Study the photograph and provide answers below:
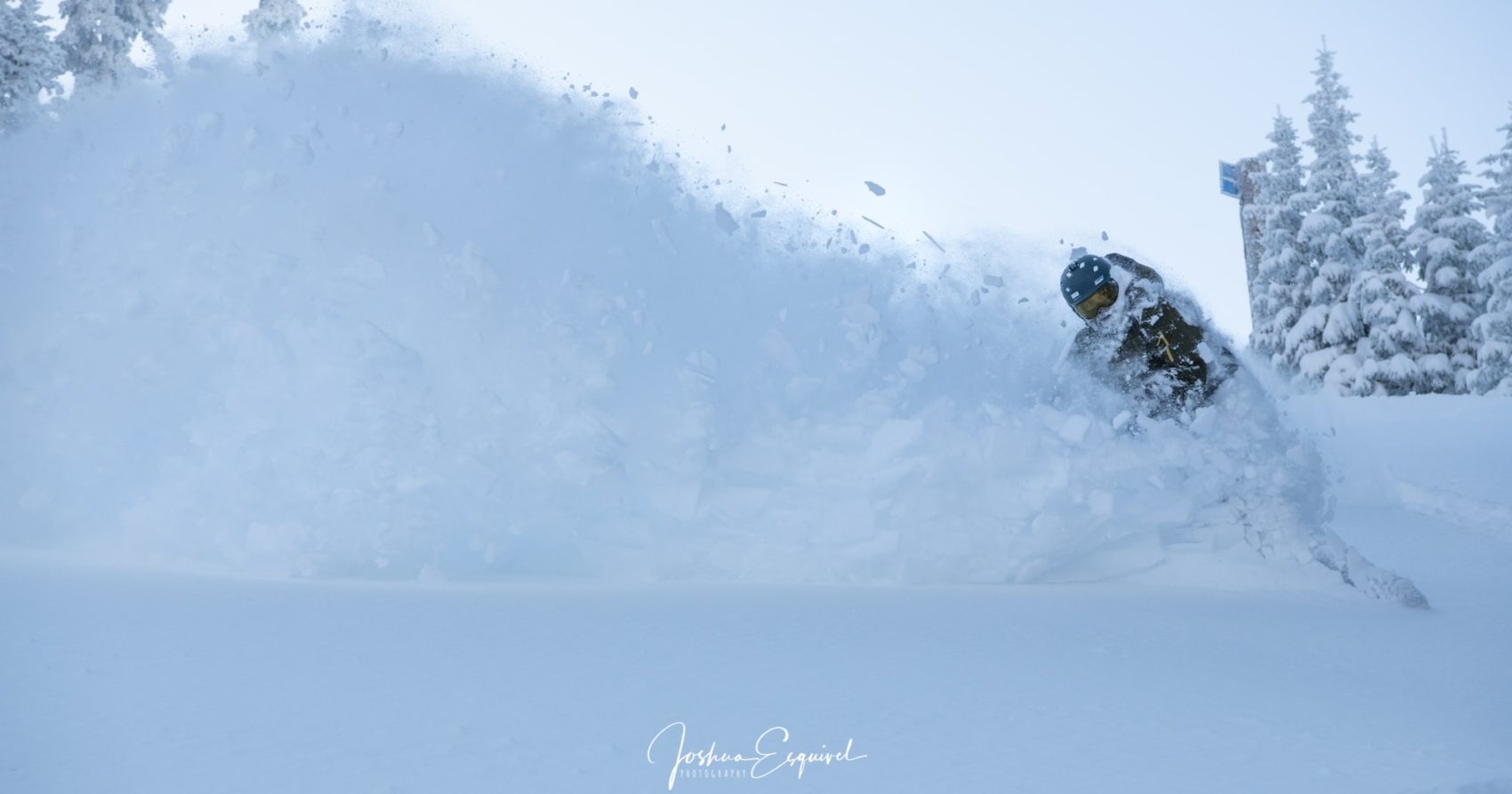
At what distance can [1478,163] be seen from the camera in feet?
77.4

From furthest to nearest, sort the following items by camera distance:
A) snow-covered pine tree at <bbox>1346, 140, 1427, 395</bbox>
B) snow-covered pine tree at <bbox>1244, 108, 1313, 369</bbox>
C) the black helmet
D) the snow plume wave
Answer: snow-covered pine tree at <bbox>1244, 108, 1313, 369</bbox> → snow-covered pine tree at <bbox>1346, 140, 1427, 395</bbox> → the black helmet → the snow plume wave

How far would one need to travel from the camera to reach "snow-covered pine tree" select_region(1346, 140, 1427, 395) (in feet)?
74.8

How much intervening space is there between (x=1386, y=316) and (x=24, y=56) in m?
30.9

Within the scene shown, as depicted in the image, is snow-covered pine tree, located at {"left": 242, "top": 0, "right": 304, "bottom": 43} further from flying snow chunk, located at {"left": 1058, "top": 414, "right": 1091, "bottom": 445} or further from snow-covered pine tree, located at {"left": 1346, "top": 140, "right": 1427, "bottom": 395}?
snow-covered pine tree, located at {"left": 1346, "top": 140, "right": 1427, "bottom": 395}

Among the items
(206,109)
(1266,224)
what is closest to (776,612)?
(206,109)

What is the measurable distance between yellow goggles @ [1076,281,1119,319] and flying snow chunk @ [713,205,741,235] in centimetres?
221

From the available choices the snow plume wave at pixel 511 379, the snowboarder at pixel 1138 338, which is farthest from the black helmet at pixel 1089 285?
the snow plume wave at pixel 511 379

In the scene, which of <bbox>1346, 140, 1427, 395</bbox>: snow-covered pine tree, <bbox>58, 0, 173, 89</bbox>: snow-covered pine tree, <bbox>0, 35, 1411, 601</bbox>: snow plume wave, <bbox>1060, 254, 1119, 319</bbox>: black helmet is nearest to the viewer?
<bbox>0, 35, 1411, 601</bbox>: snow plume wave

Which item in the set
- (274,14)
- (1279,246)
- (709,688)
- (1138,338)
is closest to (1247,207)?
(1279,246)

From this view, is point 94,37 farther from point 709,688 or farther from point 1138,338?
point 709,688

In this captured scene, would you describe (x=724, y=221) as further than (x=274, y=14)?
No

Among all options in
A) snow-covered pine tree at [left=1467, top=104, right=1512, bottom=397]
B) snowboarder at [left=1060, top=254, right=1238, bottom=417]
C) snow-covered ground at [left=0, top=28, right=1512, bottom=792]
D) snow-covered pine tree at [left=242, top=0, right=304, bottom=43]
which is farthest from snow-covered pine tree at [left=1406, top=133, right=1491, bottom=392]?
snow-covered pine tree at [left=242, top=0, right=304, bottom=43]

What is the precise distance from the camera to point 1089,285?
5.77 m

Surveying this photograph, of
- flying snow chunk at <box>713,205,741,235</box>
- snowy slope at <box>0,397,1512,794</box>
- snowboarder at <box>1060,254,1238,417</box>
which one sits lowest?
snowy slope at <box>0,397,1512,794</box>
